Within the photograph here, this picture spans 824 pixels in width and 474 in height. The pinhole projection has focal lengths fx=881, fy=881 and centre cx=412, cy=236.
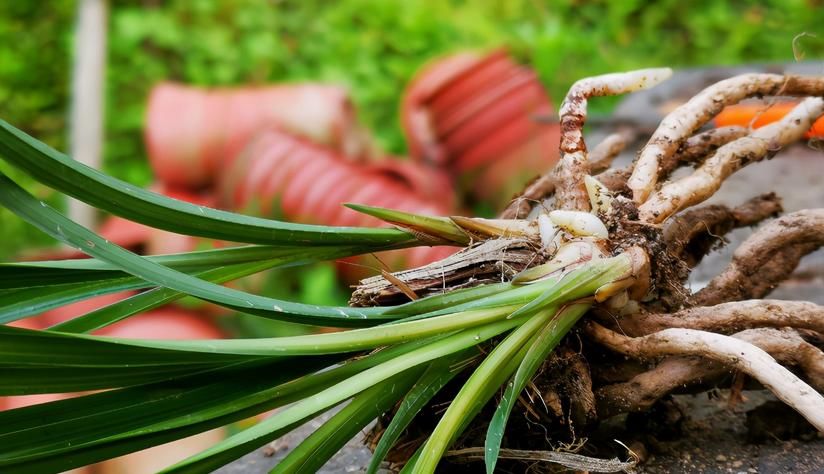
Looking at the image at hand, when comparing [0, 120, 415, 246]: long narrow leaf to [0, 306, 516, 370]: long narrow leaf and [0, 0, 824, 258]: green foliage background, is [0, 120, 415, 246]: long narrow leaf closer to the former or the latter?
[0, 306, 516, 370]: long narrow leaf

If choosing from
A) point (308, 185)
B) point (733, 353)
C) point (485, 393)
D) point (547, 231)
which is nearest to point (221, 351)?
point (485, 393)

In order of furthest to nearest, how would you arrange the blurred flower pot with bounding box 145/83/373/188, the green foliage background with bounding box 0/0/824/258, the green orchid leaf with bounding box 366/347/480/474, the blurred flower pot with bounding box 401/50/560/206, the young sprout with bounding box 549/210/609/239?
1. the green foliage background with bounding box 0/0/824/258
2. the blurred flower pot with bounding box 401/50/560/206
3. the blurred flower pot with bounding box 145/83/373/188
4. the young sprout with bounding box 549/210/609/239
5. the green orchid leaf with bounding box 366/347/480/474

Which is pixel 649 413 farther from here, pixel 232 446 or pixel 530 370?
pixel 232 446

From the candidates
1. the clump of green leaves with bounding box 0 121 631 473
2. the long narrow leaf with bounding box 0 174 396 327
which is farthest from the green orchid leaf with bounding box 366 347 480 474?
the long narrow leaf with bounding box 0 174 396 327

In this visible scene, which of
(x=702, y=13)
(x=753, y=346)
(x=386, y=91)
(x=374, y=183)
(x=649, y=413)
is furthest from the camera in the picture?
(x=702, y=13)

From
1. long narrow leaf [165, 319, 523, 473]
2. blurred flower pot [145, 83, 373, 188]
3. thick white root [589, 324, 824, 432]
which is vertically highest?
blurred flower pot [145, 83, 373, 188]

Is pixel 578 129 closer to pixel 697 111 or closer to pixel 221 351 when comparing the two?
pixel 697 111

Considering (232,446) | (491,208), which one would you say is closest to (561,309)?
(232,446)
